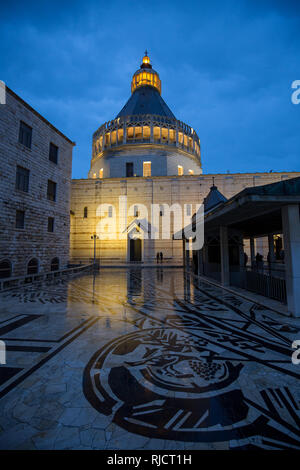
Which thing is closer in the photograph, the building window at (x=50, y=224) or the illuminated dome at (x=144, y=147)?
the building window at (x=50, y=224)

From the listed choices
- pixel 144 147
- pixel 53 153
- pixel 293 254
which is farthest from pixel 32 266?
pixel 144 147

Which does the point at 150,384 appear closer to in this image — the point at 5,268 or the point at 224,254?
the point at 224,254

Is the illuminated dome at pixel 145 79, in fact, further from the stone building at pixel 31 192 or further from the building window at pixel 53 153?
the building window at pixel 53 153

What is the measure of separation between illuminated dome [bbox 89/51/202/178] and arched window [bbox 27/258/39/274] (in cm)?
2422

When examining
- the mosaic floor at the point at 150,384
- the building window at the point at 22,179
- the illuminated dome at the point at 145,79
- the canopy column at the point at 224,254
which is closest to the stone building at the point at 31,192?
the building window at the point at 22,179

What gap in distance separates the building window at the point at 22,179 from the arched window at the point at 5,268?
620cm

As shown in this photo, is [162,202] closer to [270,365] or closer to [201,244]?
[201,244]

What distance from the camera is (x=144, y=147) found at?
38.9 metres

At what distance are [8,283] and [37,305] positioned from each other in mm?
7307

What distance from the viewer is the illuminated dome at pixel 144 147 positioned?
38.7m

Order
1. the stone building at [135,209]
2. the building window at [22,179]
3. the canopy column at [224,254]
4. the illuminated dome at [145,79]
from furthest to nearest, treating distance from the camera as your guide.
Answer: the illuminated dome at [145,79] → the stone building at [135,209] → the building window at [22,179] → the canopy column at [224,254]

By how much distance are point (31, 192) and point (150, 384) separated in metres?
19.8

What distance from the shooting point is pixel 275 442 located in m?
2.20
